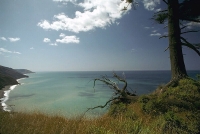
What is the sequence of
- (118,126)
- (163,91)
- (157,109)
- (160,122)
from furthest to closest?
(163,91), (157,109), (160,122), (118,126)

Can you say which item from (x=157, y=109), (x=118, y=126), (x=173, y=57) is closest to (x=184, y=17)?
(x=173, y=57)

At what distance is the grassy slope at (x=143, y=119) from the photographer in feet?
14.2

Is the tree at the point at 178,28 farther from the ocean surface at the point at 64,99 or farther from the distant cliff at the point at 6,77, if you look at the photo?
the distant cliff at the point at 6,77

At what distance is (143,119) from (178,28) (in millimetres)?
5466

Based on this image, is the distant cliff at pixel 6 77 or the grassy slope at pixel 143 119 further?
the distant cliff at pixel 6 77

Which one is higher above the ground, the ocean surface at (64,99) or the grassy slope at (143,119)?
the grassy slope at (143,119)

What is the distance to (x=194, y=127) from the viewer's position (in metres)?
4.83

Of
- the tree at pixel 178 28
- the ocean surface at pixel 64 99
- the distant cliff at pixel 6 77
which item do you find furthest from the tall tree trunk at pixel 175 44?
the distant cliff at pixel 6 77

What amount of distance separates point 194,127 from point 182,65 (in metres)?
3.72

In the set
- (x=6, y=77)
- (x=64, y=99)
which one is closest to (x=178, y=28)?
(x=64, y=99)

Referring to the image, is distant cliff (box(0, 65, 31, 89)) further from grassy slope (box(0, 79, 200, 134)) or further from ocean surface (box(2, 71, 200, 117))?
grassy slope (box(0, 79, 200, 134))

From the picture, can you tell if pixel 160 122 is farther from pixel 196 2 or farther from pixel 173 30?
pixel 196 2

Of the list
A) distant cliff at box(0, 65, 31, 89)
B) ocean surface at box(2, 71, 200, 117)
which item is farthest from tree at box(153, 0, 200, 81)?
distant cliff at box(0, 65, 31, 89)

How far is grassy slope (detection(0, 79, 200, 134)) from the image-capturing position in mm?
4320
